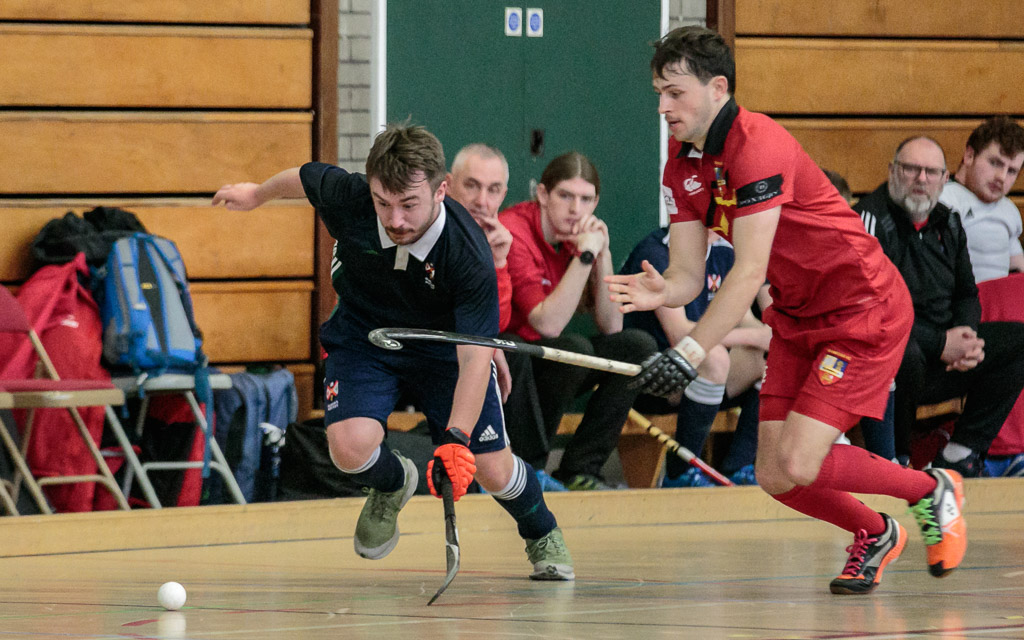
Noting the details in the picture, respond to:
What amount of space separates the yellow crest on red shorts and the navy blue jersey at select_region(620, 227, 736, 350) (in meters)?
1.77

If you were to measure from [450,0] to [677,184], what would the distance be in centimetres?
255

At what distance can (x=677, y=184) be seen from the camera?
307cm

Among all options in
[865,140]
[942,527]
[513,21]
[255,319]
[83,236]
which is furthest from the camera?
[865,140]

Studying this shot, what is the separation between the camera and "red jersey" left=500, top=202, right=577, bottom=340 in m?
4.58

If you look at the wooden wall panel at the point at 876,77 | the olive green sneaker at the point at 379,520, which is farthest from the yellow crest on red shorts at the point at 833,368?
the wooden wall panel at the point at 876,77

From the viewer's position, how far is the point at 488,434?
3232 millimetres

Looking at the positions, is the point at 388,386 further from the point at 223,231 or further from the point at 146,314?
the point at 223,231

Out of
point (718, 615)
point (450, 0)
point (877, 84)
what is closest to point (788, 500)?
point (718, 615)

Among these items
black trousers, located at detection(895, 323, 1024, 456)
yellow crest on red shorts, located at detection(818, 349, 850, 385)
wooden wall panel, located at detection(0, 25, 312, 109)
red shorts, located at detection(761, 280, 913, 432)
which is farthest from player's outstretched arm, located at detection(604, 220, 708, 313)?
wooden wall panel, located at detection(0, 25, 312, 109)

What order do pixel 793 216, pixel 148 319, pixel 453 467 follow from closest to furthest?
1. pixel 453 467
2. pixel 793 216
3. pixel 148 319

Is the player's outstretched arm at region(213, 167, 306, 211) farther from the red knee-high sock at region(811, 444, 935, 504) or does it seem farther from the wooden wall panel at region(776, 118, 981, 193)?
the wooden wall panel at region(776, 118, 981, 193)

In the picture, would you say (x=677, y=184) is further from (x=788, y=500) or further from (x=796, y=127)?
(x=796, y=127)

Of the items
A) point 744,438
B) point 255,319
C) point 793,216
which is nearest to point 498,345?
point 793,216

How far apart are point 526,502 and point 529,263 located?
143cm
